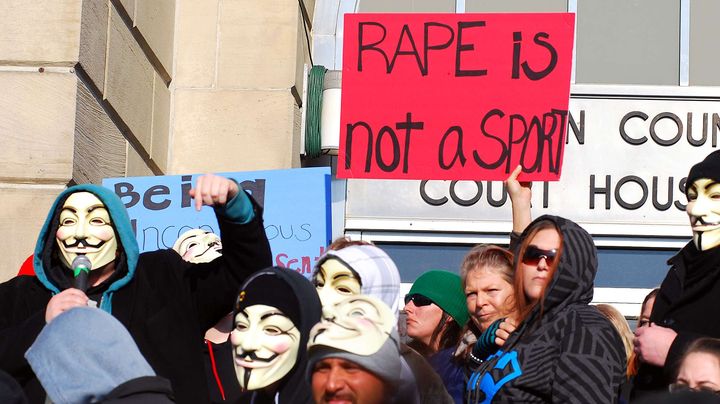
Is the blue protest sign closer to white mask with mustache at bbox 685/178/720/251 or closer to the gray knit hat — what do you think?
white mask with mustache at bbox 685/178/720/251

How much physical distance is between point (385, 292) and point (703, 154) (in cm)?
506

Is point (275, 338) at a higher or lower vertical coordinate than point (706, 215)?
lower

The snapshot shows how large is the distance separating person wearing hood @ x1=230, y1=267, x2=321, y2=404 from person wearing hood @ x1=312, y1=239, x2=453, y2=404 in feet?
0.78

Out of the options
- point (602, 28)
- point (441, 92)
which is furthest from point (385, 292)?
point (602, 28)

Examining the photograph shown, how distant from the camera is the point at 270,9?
8.80 m

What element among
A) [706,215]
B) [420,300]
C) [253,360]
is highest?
[706,215]

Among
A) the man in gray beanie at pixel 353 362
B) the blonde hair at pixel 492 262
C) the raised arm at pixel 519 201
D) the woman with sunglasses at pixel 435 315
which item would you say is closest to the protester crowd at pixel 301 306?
the man in gray beanie at pixel 353 362

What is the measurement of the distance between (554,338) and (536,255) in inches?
10.7

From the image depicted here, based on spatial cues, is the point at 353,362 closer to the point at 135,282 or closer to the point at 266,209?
the point at 135,282

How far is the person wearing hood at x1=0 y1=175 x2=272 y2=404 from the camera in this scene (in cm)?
437

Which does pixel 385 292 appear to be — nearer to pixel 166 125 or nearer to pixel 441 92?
pixel 441 92

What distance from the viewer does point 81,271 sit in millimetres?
4406

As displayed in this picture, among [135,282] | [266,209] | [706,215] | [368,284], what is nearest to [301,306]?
[368,284]

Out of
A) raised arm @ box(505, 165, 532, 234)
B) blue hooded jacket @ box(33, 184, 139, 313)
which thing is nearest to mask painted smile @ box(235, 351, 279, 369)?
blue hooded jacket @ box(33, 184, 139, 313)
